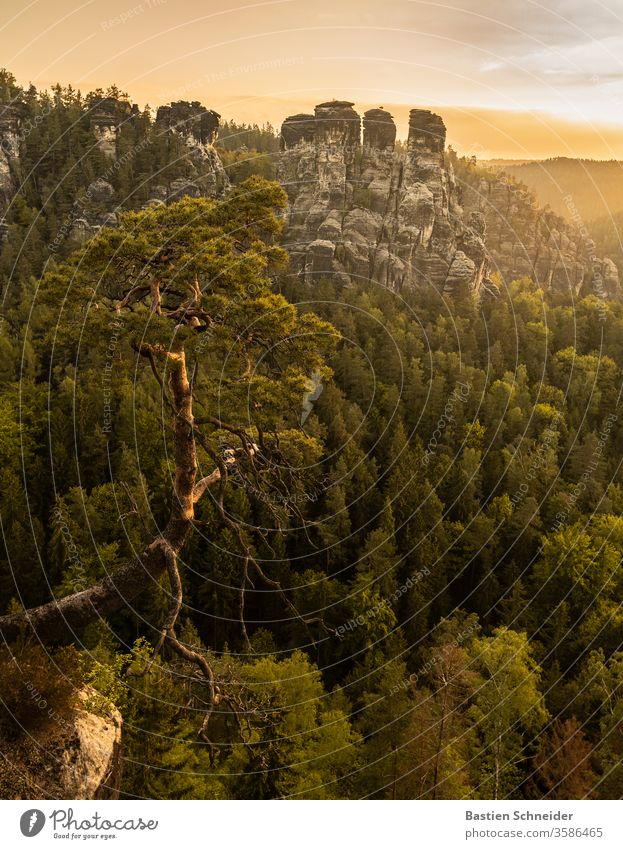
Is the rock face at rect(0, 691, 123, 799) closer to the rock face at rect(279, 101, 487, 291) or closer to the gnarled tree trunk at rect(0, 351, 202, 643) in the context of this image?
the gnarled tree trunk at rect(0, 351, 202, 643)

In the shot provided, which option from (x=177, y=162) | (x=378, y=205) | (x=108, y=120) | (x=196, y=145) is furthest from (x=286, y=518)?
(x=108, y=120)

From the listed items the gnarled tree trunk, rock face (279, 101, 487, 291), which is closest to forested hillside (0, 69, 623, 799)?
the gnarled tree trunk

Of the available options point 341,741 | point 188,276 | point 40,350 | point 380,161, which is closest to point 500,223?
point 380,161

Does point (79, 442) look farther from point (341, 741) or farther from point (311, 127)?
point (311, 127)

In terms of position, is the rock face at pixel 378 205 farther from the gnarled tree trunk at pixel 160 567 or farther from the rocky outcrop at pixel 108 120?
the gnarled tree trunk at pixel 160 567

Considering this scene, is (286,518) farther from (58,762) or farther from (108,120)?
(108,120)

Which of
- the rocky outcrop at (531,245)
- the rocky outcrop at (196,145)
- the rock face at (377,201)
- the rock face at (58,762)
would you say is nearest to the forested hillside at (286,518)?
the rock face at (58,762)
